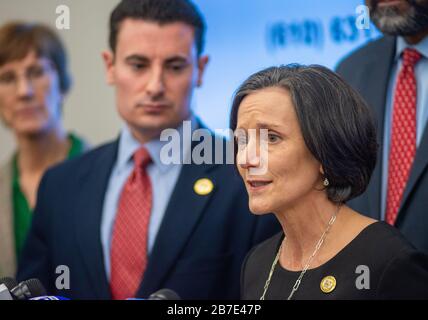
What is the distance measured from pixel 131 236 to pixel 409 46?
121cm

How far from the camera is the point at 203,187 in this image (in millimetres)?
3199

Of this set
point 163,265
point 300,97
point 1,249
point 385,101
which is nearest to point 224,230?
point 163,265

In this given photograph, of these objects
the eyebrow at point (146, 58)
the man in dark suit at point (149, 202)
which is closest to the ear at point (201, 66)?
the man in dark suit at point (149, 202)

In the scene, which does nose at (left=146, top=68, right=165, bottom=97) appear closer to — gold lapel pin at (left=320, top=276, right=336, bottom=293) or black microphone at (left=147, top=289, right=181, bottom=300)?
black microphone at (left=147, top=289, right=181, bottom=300)

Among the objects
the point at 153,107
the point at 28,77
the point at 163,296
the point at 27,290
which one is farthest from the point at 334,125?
the point at 28,77

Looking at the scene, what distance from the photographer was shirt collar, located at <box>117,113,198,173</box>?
3287mm

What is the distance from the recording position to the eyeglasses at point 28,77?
4.09 metres

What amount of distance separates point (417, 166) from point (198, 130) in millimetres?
891

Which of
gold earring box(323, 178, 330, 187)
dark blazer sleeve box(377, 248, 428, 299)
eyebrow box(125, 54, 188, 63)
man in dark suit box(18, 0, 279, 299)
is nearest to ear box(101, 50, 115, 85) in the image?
man in dark suit box(18, 0, 279, 299)

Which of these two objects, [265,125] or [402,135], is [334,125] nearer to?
[265,125]

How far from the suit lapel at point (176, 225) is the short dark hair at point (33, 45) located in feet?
Result: 3.99

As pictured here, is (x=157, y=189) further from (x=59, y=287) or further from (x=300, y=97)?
(x=300, y=97)

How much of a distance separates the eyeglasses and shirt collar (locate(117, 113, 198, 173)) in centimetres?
86

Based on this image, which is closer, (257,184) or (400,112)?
(257,184)
